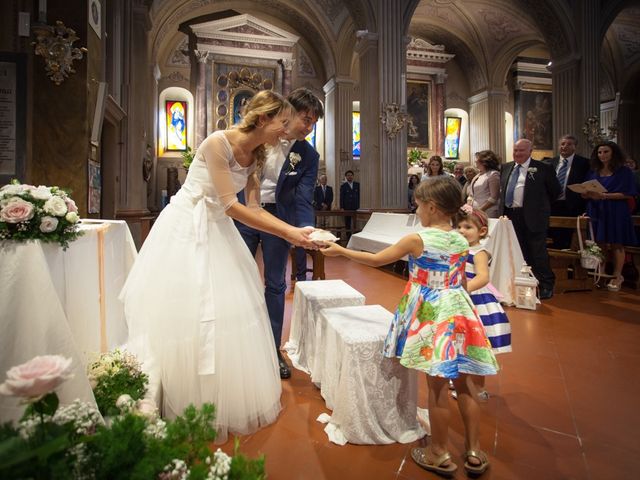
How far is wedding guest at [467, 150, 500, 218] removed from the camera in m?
5.24

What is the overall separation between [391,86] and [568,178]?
4359mm

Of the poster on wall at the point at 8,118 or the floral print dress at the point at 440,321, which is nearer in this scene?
the floral print dress at the point at 440,321

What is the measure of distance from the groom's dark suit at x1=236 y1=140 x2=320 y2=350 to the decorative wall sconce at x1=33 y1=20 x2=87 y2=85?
2614 mm

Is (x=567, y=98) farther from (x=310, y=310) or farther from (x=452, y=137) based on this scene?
(x=310, y=310)

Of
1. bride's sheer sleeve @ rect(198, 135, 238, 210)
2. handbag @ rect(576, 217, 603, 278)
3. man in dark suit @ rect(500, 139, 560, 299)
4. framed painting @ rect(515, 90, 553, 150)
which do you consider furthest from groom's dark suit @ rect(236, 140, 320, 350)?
framed painting @ rect(515, 90, 553, 150)

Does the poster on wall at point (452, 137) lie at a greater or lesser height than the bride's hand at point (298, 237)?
greater

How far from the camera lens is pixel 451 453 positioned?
1849mm

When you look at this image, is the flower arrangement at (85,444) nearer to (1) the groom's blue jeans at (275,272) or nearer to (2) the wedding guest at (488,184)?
(1) the groom's blue jeans at (275,272)

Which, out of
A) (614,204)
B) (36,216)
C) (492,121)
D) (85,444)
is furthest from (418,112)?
(85,444)

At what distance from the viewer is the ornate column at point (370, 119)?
9.41 metres

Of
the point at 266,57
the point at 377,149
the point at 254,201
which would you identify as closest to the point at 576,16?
the point at 377,149

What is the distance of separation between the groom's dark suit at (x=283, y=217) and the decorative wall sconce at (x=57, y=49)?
261 centimetres

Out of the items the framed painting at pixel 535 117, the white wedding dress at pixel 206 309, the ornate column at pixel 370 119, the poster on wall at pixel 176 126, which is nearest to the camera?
the white wedding dress at pixel 206 309

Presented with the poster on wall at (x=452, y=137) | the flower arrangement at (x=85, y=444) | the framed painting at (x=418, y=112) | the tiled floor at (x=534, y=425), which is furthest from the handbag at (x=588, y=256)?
the poster on wall at (x=452, y=137)
